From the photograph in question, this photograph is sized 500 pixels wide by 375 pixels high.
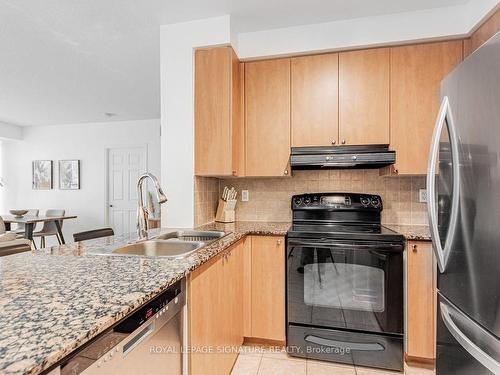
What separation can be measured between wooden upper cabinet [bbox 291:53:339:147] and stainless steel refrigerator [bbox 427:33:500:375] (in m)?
0.99

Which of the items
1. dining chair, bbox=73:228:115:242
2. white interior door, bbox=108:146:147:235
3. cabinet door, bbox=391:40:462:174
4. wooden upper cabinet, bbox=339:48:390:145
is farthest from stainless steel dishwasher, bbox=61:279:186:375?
white interior door, bbox=108:146:147:235

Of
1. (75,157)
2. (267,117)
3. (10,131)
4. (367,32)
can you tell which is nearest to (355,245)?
(267,117)

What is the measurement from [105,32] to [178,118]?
3.14 ft

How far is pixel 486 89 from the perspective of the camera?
980 millimetres

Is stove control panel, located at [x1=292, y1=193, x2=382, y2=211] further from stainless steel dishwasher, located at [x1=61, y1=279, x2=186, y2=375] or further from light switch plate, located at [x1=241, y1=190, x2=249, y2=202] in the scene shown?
stainless steel dishwasher, located at [x1=61, y1=279, x2=186, y2=375]

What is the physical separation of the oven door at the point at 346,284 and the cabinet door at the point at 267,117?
27.3 inches

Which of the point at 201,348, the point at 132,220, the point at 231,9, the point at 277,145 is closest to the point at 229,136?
the point at 277,145

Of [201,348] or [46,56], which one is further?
[46,56]

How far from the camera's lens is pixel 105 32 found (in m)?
2.33

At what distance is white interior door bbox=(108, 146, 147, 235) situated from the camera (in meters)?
5.41

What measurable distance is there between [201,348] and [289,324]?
2.98 feet

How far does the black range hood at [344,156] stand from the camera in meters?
2.08

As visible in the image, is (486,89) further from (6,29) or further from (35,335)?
(6,29)

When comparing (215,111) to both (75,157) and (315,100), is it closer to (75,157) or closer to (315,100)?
(315,100)
